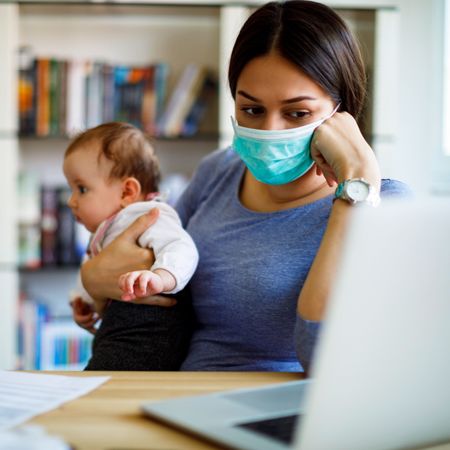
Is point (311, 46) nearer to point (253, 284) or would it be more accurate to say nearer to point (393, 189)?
point (393, 189)

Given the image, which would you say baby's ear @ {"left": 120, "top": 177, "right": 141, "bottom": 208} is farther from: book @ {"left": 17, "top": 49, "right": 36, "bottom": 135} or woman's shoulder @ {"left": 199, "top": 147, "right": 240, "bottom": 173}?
book @ {"left": 17, "top": 49, "right": 36, "bottom": 135}

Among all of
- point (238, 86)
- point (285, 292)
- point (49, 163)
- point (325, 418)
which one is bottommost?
point (49, 163)

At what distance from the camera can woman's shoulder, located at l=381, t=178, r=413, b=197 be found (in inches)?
51.6

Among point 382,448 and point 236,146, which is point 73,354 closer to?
point 236,146

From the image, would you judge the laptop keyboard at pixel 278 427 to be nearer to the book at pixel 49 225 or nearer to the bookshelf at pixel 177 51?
the bookshelf at pixel 177 51

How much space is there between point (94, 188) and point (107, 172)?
0.15 ft

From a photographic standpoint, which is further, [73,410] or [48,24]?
[48,24]

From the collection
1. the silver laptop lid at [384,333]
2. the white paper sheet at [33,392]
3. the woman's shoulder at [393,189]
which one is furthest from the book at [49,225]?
the silver laptop lid at [384,333]

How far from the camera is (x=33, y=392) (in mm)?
921

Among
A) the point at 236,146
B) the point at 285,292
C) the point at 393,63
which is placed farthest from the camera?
the point at 393,63

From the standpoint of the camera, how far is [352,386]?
0.64 metres

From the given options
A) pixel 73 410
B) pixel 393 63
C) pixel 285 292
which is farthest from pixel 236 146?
pixel 393 63

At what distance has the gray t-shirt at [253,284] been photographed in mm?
1335

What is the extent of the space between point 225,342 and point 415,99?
239 centimetres
